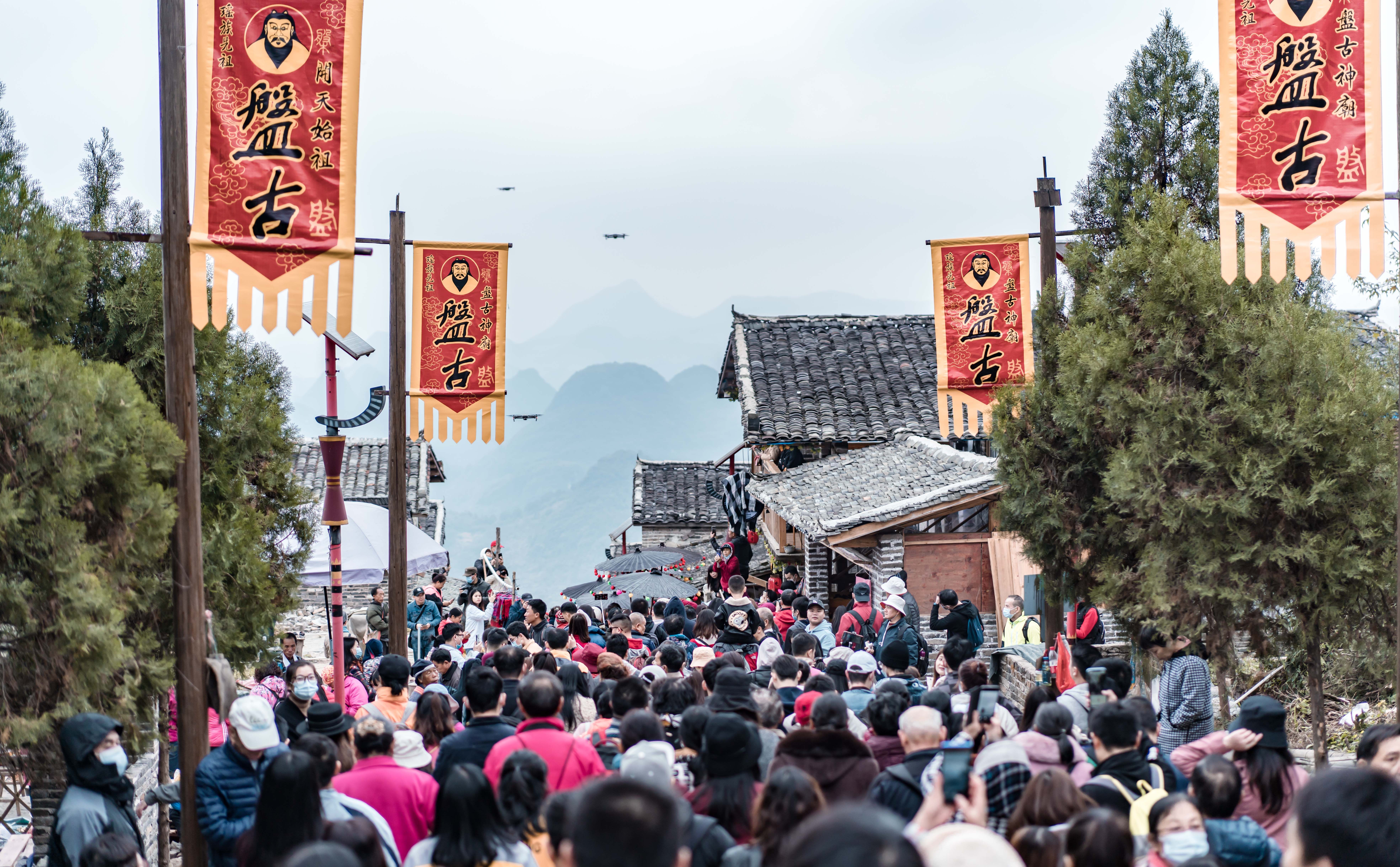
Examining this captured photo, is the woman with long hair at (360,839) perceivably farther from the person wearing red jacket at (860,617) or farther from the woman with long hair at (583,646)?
the person wearing red jacket at (860,617)

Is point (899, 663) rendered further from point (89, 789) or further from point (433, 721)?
point (89, 789)

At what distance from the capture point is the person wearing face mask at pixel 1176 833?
13.3ft

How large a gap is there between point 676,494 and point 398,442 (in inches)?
1051

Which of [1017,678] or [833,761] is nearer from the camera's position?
[833,761]

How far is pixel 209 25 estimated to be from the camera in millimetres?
6945

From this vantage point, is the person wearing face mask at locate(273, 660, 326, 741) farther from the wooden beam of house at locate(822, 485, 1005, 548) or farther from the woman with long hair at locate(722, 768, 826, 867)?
the wooden beam of house at locate(822, 485, 1005, 548)

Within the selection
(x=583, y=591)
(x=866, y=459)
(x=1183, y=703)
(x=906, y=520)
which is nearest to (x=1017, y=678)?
(x=906, y=520)

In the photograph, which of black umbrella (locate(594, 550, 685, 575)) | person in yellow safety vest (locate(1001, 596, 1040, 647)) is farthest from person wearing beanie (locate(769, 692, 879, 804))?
black umbrella (locate(594, 550, 685, 575))

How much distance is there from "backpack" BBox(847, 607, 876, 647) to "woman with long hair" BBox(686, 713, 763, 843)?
21.4 ft

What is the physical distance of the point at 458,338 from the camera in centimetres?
1258

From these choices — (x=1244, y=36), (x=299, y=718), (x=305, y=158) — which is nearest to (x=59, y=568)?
(x=299, y=718)

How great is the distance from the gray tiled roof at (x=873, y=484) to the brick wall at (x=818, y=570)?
1.08m

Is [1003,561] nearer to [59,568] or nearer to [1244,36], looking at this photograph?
[1244,36]

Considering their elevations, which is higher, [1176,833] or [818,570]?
[1176,833]
